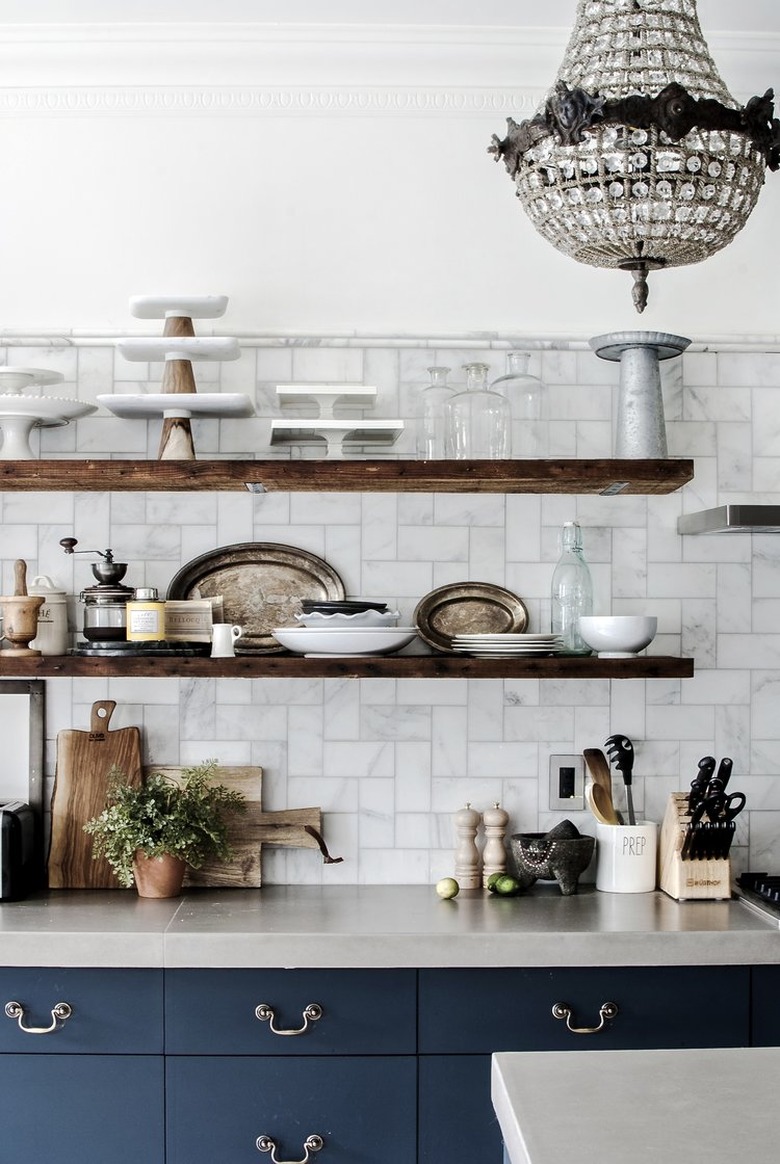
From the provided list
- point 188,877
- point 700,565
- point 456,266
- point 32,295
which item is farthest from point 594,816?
point 32,295

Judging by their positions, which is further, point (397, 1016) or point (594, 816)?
point (594, 816)

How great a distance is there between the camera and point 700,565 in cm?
309

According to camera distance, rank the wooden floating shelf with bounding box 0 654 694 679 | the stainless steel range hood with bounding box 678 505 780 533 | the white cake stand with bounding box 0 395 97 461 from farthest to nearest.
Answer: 1. the white cake stand with bounding box 0 395 97 461
2. the wooden floating shelf with bounding box 0 654 694 679
3. the stainless steel range hood with bounding box 678 505 780 533

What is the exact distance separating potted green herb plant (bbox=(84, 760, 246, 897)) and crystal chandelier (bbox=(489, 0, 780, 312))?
1764 mm

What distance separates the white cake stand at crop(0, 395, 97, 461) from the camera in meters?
2.86

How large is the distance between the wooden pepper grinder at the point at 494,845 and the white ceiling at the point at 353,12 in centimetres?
198

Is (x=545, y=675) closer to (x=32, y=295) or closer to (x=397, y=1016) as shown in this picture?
(x=397, y=1016)

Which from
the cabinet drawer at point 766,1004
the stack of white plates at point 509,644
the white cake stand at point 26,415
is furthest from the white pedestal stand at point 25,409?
the cabinet drawer at point 766,1004

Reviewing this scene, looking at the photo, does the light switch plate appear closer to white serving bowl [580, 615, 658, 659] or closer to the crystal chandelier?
white serving bowl [580, 615, 658, 659]

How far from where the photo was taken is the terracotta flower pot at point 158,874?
2.80 metres

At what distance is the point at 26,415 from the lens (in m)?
2.90

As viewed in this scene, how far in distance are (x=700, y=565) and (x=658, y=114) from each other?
6.14ft

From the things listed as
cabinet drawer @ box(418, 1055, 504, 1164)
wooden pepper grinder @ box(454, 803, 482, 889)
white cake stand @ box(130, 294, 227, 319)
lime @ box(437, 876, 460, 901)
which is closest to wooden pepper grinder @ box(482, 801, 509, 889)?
wooden pepper grinder @ box(454, 803, 482, 889)

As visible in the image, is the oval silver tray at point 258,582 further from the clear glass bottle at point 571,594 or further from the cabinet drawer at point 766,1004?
the cabinet drawer at point 766,1004
